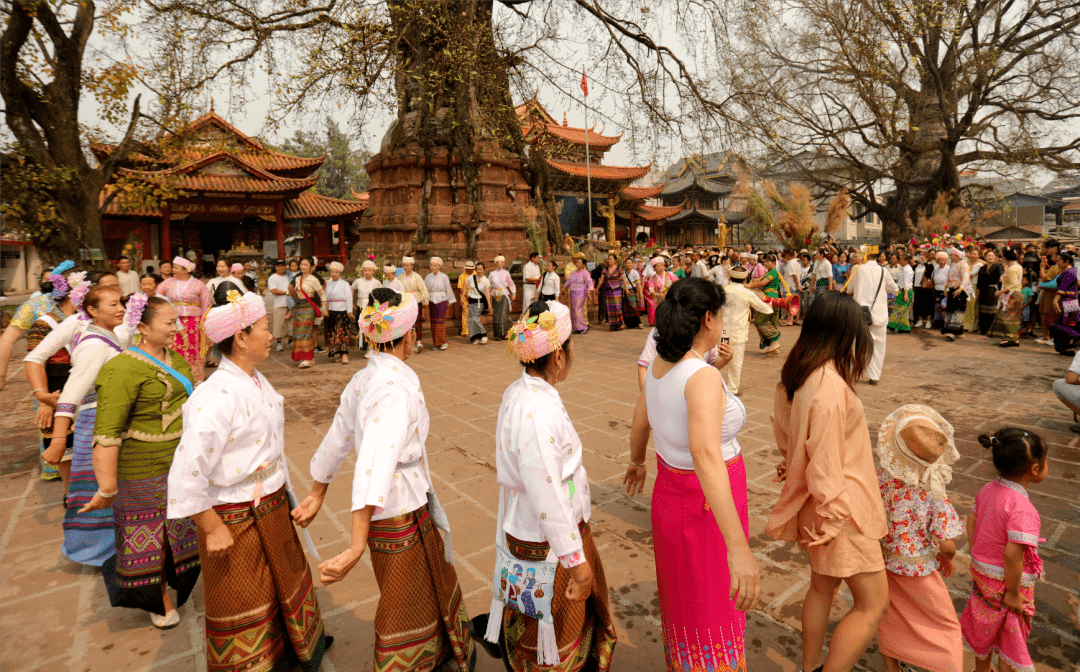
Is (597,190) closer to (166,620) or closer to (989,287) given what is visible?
(989,287)

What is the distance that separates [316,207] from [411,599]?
26.5m

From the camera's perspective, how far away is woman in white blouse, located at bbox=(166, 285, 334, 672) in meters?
2.06

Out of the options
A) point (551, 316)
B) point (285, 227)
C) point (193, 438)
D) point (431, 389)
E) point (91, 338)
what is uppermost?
point (285, 227)

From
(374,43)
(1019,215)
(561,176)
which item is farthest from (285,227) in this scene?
(1019,215)

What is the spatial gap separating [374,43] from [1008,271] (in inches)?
428

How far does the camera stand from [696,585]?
187 cm

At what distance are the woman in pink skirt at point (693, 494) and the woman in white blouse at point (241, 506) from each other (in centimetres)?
148

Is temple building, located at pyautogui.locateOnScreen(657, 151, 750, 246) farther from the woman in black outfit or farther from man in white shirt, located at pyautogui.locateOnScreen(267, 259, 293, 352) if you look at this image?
man in white shirt, located at pyautogui.locateOnScreen(267, 259, 293, 352)

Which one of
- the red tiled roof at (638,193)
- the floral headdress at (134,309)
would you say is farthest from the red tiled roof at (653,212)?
the floral headdress at (134,309)

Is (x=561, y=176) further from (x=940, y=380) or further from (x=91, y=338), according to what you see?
(x=91, y=338)

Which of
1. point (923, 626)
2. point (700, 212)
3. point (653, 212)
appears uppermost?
point (700, 212)

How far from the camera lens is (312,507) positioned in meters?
2.21

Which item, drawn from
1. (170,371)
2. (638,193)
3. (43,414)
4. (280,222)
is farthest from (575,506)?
(638,193)

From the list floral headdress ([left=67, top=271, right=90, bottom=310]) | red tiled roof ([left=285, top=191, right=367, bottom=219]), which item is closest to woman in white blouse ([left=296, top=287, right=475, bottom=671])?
floral headdress ([left=67, top=271, right=90, bottom=310])
